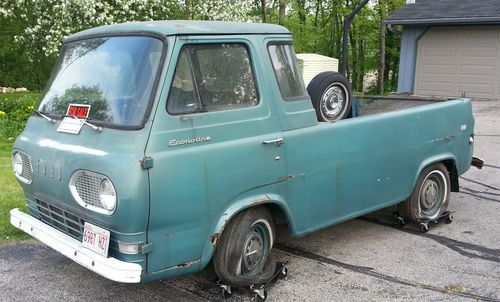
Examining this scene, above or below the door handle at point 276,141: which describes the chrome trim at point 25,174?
below

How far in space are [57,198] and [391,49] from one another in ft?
87.4

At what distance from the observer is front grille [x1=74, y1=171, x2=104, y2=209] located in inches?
128

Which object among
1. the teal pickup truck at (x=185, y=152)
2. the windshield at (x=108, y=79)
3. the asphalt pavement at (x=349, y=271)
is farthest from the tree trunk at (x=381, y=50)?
the windshield at (x=108, y=79)

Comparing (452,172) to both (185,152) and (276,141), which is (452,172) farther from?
(185,152)

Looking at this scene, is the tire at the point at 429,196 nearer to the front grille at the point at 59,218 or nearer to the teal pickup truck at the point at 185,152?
the teal pickup truck at the point at 185,152

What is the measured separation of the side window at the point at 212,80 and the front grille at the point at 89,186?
0.63 metres

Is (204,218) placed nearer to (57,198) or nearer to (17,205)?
(57,198)

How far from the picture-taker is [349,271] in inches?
171

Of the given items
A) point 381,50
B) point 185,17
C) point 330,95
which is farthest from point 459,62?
point 330,95

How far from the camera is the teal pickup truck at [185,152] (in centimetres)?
322

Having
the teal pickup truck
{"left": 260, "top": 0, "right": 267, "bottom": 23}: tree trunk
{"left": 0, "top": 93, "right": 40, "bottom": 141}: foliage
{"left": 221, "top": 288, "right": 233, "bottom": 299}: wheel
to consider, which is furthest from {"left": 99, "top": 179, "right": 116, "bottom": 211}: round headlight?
{"left": 260, "top": 0, "right": 267, "bottom": 23}: tree trunk

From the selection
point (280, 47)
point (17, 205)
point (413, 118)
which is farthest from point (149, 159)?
point (17, 205)

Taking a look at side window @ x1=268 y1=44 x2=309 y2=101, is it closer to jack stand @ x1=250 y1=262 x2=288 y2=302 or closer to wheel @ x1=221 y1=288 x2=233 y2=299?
jack stand @ x1=250 y1=262 x2=288 y2=302

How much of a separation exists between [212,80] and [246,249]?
4.09 feet
